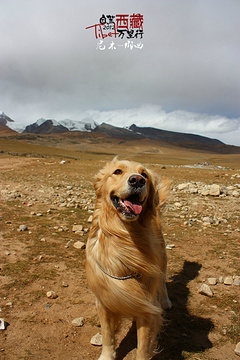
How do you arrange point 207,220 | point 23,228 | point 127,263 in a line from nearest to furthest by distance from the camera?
point 127,263 < point 23,228 < point 207,220

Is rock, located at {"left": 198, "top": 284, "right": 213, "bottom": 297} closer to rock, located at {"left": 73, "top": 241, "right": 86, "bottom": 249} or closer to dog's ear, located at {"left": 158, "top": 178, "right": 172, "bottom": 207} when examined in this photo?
dog's ear, located at {"left": 158, "top": 178, "right": 172, "bottom": 207}

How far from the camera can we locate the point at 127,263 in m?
2.79

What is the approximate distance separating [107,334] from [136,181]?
183cm

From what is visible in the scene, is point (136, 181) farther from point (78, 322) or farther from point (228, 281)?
point (228, 281)

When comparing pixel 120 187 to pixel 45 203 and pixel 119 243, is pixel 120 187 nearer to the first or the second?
pixel 119 243

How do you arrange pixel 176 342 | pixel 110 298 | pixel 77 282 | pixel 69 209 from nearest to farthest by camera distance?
pixel 110 298, pixel 176 342, pixel 77 282, pixel 69 209

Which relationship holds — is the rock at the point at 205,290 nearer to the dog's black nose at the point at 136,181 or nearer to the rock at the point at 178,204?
the dog's black nose at the point at 136,181

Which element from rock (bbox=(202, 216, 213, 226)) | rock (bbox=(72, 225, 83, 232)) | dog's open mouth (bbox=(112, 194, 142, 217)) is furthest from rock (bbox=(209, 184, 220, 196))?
dog's open mouth (bbox=(112, 194, 142, 217))

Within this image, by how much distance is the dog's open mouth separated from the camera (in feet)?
8.90

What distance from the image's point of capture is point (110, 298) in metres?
2.77

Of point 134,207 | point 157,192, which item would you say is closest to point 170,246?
point 157,192

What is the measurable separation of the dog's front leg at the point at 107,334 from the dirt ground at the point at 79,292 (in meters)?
0.16

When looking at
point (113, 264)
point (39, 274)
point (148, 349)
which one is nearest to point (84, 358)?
point (148, 349)

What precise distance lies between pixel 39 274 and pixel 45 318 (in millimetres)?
1047
